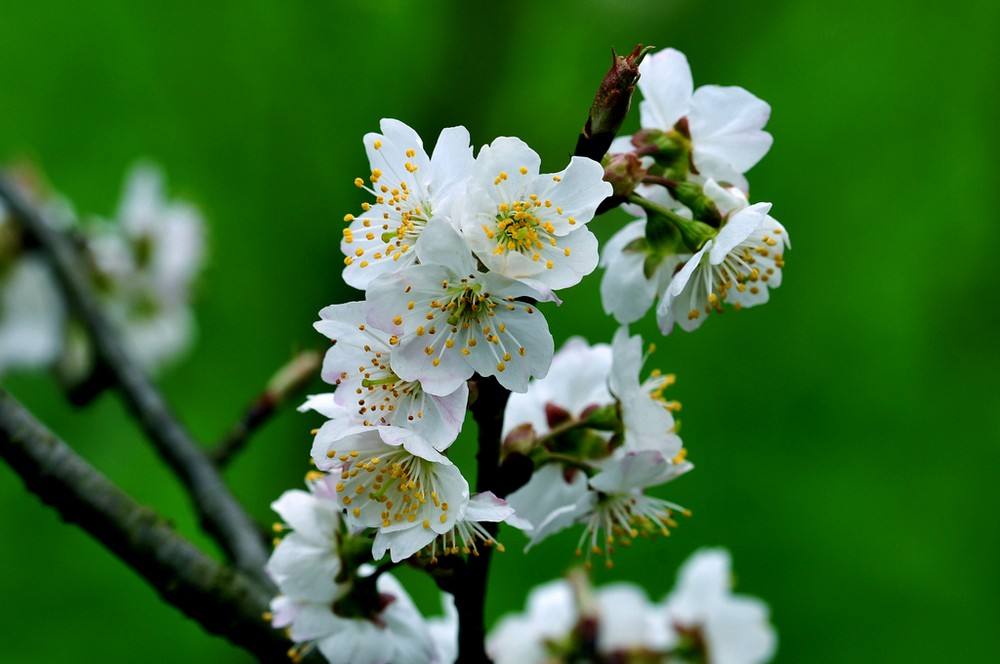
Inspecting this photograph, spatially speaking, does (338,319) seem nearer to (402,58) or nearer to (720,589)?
(720,589)

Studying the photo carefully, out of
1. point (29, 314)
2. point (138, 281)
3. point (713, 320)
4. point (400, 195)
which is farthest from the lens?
point (713, 320)

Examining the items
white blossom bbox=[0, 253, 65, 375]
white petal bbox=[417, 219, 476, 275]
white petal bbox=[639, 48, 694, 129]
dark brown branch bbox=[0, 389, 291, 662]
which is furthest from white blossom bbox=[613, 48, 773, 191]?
white blossom bbox=[0, 253, 65, 375]

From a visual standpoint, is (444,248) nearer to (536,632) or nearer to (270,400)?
(270,400)

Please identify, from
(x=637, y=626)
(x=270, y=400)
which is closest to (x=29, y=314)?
(x=270, y=400)

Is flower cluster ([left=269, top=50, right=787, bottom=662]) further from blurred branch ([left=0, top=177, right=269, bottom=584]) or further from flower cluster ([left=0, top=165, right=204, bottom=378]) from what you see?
flower cluster ([left=0, top=165, right=204, bottom=378])

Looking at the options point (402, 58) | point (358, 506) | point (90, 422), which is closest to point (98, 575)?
point (90, 422)

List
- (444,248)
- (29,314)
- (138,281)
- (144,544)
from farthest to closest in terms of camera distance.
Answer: (138,281) < (29,314) < (144,544) < (444,248)
